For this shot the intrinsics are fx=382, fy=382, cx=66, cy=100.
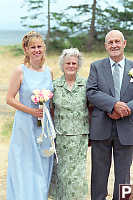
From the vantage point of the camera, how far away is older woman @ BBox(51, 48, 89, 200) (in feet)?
14.1

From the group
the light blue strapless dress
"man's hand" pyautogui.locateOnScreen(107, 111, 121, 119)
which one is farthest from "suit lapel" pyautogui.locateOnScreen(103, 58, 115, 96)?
the light blue strapless dress

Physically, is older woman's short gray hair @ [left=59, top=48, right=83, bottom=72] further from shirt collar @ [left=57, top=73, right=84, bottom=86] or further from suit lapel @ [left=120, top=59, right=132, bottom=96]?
suit lapel @ [left=120, top=59, right=132, bottom=96]

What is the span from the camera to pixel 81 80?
14.4 ft

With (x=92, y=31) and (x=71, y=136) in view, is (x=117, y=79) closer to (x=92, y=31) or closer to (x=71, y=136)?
(x=71, y=136)

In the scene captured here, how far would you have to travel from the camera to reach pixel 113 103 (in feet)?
13.6

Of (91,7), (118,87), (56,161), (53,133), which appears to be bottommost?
(56,161)

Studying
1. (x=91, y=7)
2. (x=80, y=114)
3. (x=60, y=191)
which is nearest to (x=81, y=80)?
(x=80, y=114)

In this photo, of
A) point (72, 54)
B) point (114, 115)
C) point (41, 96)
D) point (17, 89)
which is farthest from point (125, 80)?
point (17, 89)

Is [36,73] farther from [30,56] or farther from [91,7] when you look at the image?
[91,7]

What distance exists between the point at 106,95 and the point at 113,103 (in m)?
0.13

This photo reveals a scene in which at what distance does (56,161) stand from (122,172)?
0.79 meters

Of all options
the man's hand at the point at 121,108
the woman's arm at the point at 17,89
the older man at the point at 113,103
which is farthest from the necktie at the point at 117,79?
the woman's arm at the point at 17,89

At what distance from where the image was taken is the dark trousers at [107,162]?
4.41 meters

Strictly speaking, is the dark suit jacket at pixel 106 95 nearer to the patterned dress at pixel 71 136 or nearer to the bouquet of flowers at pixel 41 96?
the patterned dress at pixel 71 136
